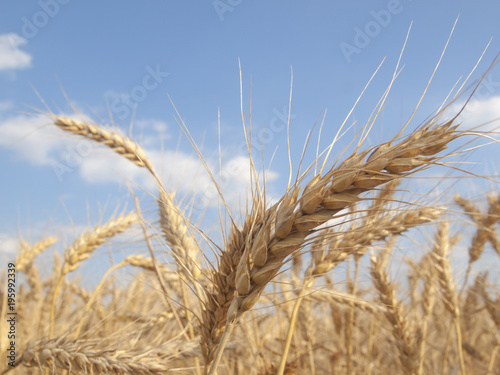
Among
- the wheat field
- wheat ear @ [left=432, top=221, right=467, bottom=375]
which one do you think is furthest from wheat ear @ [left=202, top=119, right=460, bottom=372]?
wheat ear @ [left=432, top=221, right=467, bottom=375]

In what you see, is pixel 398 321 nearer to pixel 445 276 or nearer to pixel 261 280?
pixel 445 276

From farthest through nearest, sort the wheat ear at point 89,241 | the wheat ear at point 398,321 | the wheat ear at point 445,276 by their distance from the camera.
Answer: the wheat ear at point 445,276, the wheat ear at point 89,241, the wheat ear at point 398,321

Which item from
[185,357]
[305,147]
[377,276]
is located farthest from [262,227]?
[377,276]

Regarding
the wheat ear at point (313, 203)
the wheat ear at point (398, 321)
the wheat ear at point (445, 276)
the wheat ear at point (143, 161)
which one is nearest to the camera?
the wheat ear at point (313, 203)

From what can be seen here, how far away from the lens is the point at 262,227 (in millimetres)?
1140

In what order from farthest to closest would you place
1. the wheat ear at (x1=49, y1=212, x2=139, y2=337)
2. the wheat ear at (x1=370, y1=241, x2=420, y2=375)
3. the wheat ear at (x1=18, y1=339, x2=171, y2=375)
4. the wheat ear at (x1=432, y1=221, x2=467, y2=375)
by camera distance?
the wheat ear at (x1=432, y1=221, x2=467, y2=375)
the wheat ear at (x1=49, y1=212, x2=139, y2=337)
the wheat ear at (x1=370, y1=241, x2=420, y2=375)
the wheat ear at (x1=18, y1=339, x2=171, y2=375)

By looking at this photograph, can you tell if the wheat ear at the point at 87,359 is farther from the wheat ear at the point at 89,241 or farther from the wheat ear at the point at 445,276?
the wheat ear at the point at 445,276

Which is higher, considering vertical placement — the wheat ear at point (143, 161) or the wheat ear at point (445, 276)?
the wheat ear at point (143, 161)

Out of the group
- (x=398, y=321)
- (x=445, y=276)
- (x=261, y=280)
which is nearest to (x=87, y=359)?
(x=261, y=280)

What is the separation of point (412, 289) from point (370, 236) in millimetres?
2190

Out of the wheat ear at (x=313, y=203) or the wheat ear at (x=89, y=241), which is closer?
the wheat ear at (x=313, y=203)

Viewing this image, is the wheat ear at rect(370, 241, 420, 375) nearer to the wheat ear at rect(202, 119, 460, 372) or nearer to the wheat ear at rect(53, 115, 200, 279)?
the wheat ear at rect(53, 115, 200, 279)

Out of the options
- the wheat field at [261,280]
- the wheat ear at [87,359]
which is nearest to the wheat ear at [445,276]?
the wheat field at [261,280]

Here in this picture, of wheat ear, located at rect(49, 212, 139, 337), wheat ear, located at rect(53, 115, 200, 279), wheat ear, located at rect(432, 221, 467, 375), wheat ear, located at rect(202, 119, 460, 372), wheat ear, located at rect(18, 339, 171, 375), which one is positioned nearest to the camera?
wheat ear, located at rect(202, 119, 460, 372)
